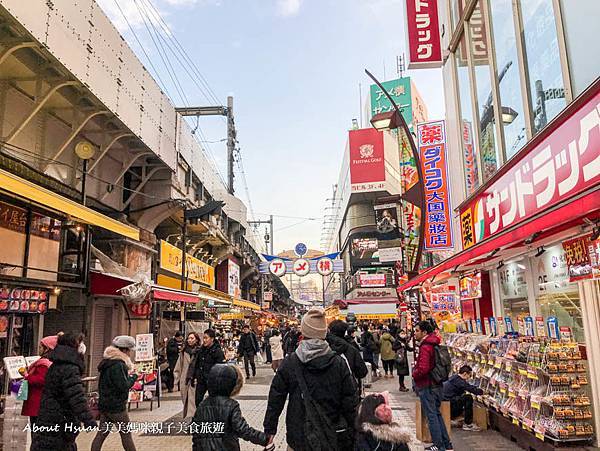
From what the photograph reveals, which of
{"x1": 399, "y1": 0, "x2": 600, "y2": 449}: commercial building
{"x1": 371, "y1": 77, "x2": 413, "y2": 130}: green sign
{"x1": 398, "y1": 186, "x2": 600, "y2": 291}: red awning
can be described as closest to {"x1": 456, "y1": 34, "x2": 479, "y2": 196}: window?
{"x1": 399, "y1": 0, "x2": 600, "y2": 449}: commercial building

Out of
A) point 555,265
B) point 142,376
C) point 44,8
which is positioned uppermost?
point 44,8

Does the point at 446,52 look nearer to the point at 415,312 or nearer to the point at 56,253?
the point at 415,312

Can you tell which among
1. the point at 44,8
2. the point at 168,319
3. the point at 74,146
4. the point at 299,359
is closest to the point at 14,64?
the point at 44,8

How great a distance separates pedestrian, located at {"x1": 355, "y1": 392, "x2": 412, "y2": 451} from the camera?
3.37 meters

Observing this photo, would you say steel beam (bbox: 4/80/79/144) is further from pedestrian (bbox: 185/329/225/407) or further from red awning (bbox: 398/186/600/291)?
red awning (bbox: 398/186/600/291)

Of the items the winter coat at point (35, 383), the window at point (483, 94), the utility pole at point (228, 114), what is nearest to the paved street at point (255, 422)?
the winter coat at point (35, 383)

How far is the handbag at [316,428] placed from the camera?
3.50m

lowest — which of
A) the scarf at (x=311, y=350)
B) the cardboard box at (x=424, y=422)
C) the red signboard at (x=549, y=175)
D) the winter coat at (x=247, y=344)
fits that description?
the cardboard box at (x=424, y=422)

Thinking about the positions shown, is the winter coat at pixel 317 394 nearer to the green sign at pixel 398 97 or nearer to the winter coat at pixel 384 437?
the winter coat at pixel 384 437

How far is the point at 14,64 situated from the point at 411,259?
45.4 ft

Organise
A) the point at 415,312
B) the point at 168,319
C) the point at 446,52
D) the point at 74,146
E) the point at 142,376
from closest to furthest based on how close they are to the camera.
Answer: the point at 142,376 < the point at 74,146 < the point at 446,52 < the point at 415,312 < the point at 168,319

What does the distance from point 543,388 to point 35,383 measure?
258 inches

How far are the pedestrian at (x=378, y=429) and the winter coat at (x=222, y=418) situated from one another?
0.77m

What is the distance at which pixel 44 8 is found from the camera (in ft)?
26.3
